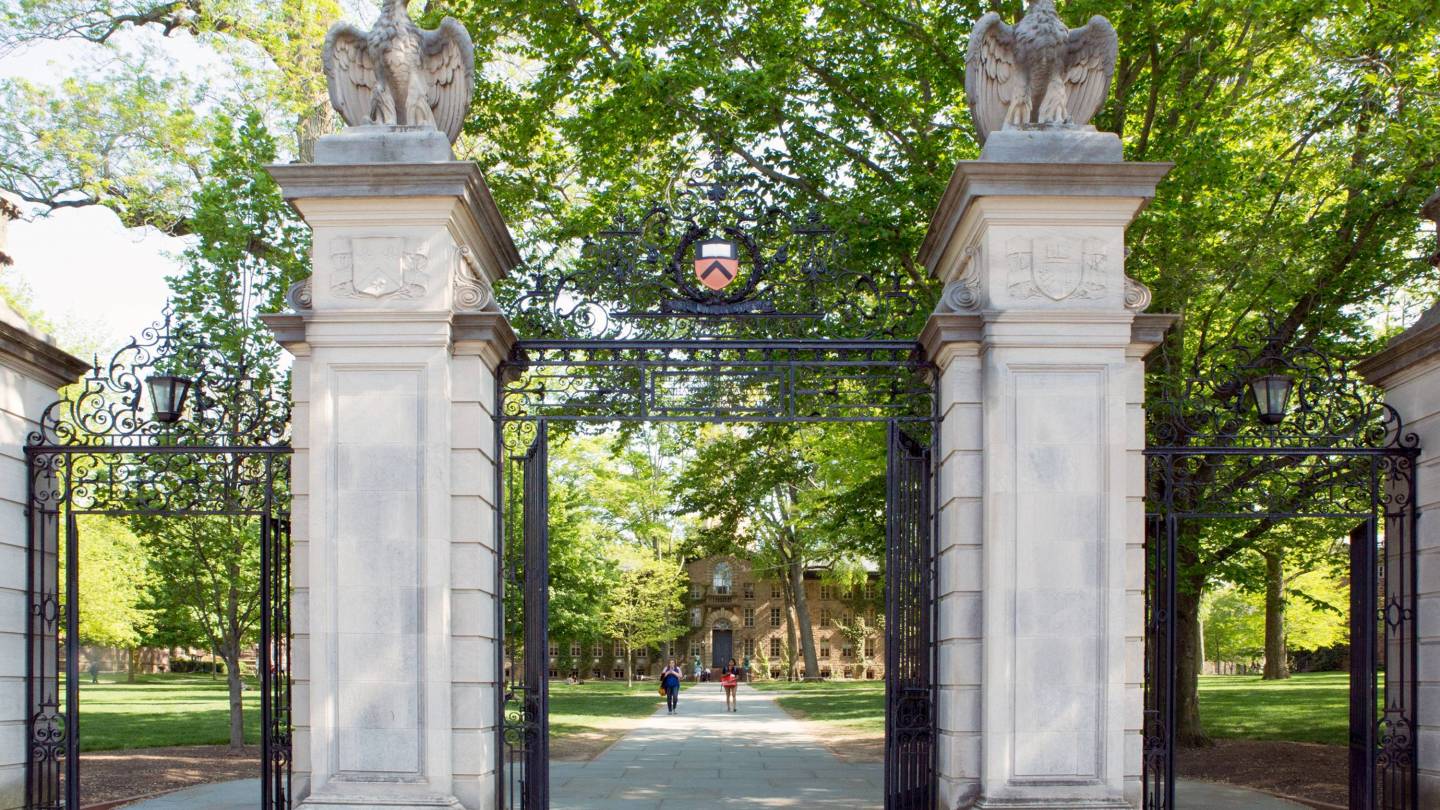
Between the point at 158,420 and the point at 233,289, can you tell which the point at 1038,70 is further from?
the point at 233,289

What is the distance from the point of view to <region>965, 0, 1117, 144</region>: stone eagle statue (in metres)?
8.45

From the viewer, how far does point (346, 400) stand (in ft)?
26.8

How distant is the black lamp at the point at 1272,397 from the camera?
8.93m

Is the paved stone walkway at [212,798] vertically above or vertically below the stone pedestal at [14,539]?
below

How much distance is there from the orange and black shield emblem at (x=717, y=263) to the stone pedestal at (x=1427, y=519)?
4.62 m

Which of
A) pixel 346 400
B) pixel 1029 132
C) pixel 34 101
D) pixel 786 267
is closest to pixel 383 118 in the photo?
pixel 346 400

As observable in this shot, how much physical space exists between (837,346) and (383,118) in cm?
333

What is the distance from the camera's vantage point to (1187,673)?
17688 millimetres

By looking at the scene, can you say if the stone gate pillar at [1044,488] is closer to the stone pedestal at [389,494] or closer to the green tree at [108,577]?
the stone pedestal at [389,494]

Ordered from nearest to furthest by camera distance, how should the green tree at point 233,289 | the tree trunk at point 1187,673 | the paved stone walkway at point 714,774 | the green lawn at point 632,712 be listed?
the paved stone walkway at point 714,774, the green tree at point 233,289, the tree trunk at point 1187,673, the green lawn at point 632,712

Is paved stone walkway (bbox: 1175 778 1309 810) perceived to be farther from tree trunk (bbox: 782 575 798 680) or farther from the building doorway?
the building doorway

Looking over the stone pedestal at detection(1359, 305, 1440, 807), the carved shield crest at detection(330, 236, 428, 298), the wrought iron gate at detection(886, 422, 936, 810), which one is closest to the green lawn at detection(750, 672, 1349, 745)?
the stone pedestal at detection(1359, 305, 1440, 807)

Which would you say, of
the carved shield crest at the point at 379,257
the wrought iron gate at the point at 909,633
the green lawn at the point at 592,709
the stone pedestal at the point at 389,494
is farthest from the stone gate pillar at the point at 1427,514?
the green lawn at the point at 592,709

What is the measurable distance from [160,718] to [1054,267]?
77.4 feet
